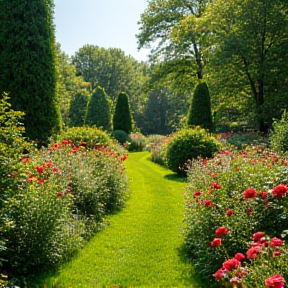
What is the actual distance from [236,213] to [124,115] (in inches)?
918

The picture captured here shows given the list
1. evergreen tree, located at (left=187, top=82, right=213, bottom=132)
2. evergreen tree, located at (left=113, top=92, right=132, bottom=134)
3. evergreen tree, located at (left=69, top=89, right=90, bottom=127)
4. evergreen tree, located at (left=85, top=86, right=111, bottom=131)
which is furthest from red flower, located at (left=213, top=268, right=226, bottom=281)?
evergreen tree, located at (left=69, top=89, right=90, bottom=127)

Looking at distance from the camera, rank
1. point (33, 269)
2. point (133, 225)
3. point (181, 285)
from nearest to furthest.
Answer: point (181, 285) → point (33, 269) → point (133, 225)

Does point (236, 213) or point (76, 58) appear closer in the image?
point (236, 213)

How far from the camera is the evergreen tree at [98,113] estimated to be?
2216cm

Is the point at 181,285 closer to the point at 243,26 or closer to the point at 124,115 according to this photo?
the point at 243,26

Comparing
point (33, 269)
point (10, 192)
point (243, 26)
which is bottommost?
point (33, 269)

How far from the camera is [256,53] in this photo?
57.7 feet

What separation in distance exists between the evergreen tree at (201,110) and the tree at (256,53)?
262 centimetres

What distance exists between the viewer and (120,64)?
159ft

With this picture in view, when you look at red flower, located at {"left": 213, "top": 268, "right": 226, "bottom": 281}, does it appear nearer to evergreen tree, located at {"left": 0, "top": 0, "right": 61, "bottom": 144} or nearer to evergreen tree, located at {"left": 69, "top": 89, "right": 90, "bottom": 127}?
evergreen tree, located at {"left": 0, "top": 0, "right": 61, "bottom": 144}

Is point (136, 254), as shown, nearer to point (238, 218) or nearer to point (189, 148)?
point (238, 218)

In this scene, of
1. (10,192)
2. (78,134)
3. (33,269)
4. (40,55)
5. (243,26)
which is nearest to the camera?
(10,192)

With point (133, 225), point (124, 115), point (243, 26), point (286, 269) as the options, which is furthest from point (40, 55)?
point (124, 115)

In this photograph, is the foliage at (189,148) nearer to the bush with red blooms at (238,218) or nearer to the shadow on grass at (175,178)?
the shadow on grass at (175,178)
